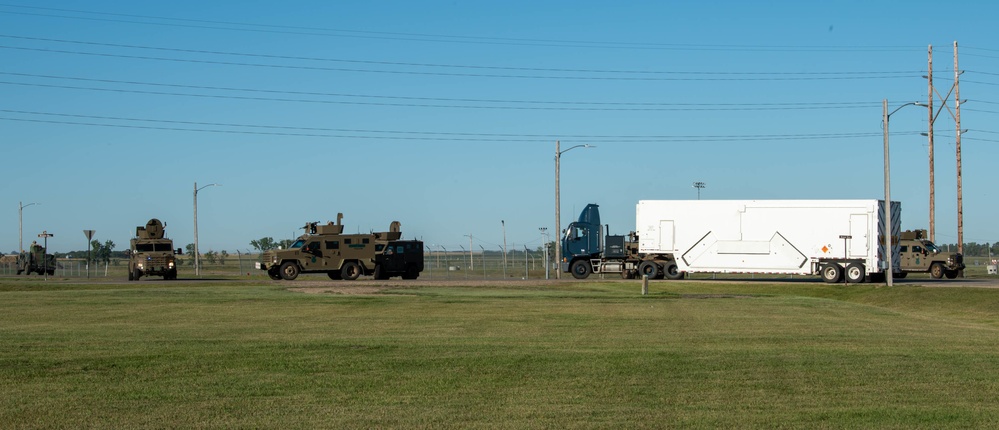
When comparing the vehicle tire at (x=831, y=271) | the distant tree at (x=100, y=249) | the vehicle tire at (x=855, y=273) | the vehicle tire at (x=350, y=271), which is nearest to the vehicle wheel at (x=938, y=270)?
the vehicle tire at (x=855, y=273)

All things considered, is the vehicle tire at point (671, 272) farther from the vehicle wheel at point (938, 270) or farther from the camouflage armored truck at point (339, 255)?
the vehicle wheel at point (938, 270)

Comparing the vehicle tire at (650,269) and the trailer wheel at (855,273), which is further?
the vehicle tire at (650,269)

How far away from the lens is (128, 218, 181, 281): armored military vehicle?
164 ft

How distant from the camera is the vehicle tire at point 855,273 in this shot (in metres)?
41.9

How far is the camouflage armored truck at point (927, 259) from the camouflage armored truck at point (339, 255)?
2260 cm

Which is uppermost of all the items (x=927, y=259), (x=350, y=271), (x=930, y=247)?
(x=930, y=247)

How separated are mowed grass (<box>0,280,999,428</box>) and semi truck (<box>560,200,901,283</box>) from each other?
56.2ft

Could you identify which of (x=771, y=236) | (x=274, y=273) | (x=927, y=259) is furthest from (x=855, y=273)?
(x=274, y=273)

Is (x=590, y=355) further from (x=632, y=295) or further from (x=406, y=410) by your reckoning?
(x=632, y=295)

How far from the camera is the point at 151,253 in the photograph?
50.0m

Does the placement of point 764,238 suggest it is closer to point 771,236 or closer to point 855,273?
point 771,236

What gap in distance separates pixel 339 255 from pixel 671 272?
14278 mm

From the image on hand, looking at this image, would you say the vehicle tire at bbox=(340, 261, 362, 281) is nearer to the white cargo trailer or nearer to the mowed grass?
the white cargo trailer

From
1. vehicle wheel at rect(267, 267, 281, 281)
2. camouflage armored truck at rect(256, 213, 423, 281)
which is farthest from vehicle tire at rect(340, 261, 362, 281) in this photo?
vehicle wheel at rect(267, 267, 281, 281)
